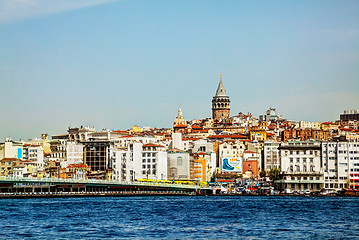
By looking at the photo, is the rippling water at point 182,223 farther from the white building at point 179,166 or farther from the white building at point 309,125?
the white building at point 309,125

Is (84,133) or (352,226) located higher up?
(84,133)

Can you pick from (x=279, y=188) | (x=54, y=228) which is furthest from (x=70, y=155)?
(x=54, y=228)

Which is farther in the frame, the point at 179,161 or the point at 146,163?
the point at 179,161

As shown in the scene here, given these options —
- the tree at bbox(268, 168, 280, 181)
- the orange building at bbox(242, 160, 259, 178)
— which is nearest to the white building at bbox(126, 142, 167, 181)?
the orange building at bbox(242, 160, 259, 178)

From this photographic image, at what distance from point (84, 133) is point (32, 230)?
112 m

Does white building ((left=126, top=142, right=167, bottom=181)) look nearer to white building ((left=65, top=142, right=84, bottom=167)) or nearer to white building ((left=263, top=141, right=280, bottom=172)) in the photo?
white building ((left=65, top=142, right=84, bottom=167))

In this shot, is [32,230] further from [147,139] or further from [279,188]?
[147,139]

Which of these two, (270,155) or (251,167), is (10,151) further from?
(270,155)

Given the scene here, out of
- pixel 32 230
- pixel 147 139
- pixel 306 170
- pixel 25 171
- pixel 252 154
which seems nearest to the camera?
pixel 32 230

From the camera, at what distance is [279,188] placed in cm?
11331

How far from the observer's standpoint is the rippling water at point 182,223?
4666 centimetres

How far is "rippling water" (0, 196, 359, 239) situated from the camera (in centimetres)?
4666

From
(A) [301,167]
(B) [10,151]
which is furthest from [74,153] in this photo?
(A) [301,167]

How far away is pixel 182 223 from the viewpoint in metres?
54.2
